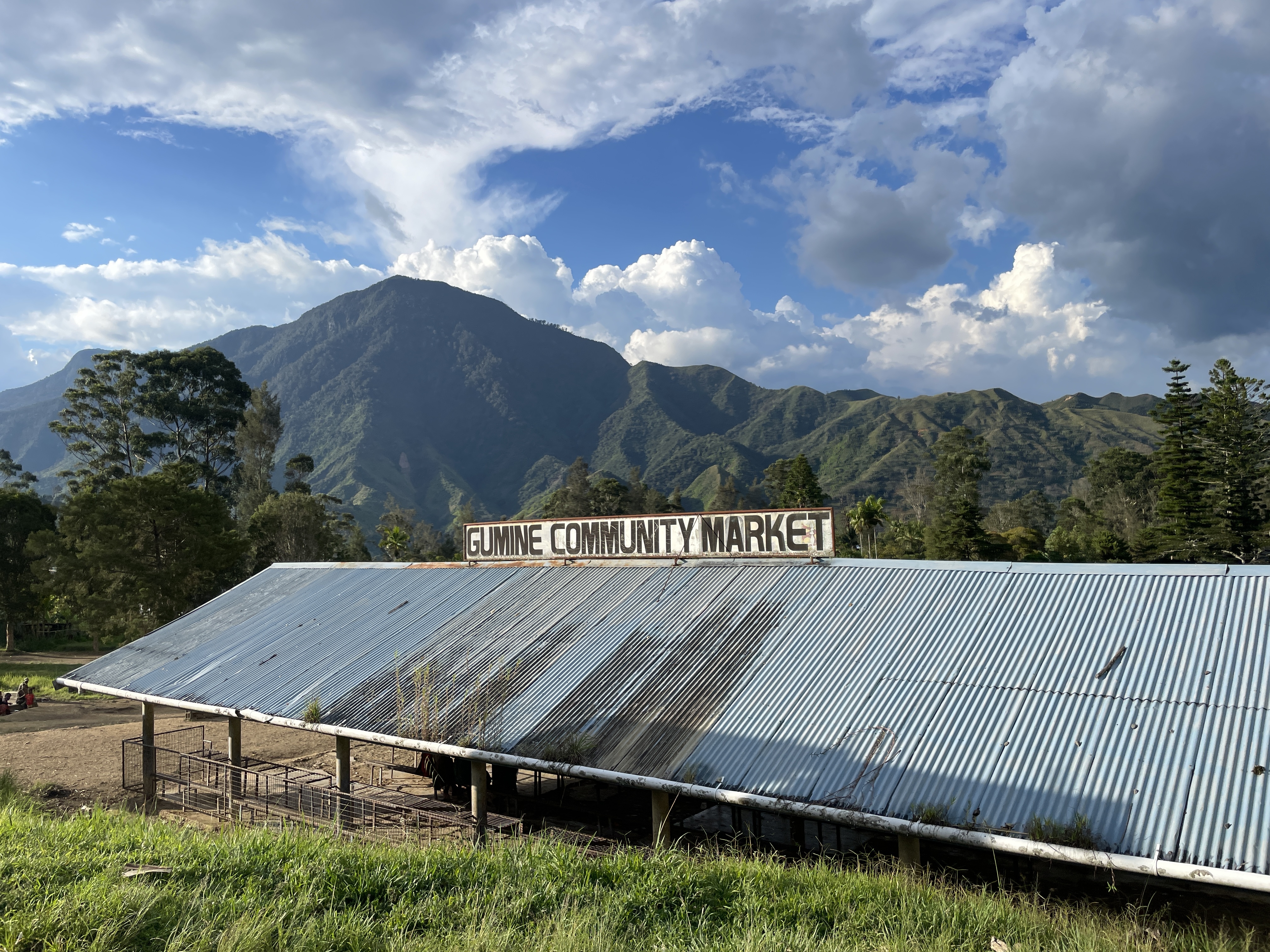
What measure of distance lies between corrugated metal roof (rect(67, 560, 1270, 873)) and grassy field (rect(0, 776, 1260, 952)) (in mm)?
1004

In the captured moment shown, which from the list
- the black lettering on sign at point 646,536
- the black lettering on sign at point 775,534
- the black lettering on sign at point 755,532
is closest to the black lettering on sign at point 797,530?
the black lettering on sign at point 775,534

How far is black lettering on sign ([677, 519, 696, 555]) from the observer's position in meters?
16.4

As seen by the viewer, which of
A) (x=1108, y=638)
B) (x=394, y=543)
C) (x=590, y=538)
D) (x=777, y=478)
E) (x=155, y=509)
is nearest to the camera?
(x=1108, y=638)

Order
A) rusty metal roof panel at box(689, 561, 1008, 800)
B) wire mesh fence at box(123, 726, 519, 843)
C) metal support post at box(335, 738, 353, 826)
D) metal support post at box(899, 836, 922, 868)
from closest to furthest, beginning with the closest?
1. metal support post at box(899, 836, 922, 868)
2. rusty metal roof panel at box(689, 561, 1008, 800)
3. wire mesh fence at box(123, 726, 519, 843)
4. metal support post at box(335, 738, 353, 826)

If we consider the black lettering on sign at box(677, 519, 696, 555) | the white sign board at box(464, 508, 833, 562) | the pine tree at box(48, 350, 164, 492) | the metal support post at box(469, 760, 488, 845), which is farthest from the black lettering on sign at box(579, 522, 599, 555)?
the pine tree at box(48, 350, 164, 492)

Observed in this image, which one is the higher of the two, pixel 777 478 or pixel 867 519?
pixel 777 478

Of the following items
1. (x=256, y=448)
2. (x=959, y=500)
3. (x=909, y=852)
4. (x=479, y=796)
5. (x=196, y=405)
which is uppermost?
(x=196, y=405)

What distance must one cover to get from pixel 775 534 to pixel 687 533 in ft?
6.40

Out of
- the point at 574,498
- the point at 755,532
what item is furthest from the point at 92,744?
the point at 574,498

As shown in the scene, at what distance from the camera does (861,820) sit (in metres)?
8.42

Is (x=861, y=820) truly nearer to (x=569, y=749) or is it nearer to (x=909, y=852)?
(x=909, y=852)

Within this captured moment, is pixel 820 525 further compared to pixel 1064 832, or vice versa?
pixel 820 525

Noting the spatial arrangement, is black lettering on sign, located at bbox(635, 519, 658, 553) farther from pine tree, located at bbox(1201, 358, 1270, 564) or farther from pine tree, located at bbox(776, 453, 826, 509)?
pine tree, located at bbox(776, 453, 826, 509)

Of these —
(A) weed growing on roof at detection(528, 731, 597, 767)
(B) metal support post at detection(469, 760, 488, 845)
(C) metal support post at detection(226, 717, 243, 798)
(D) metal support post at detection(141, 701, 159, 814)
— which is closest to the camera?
(A) weed growing on roof at detection(528, 731, 597, 767)
